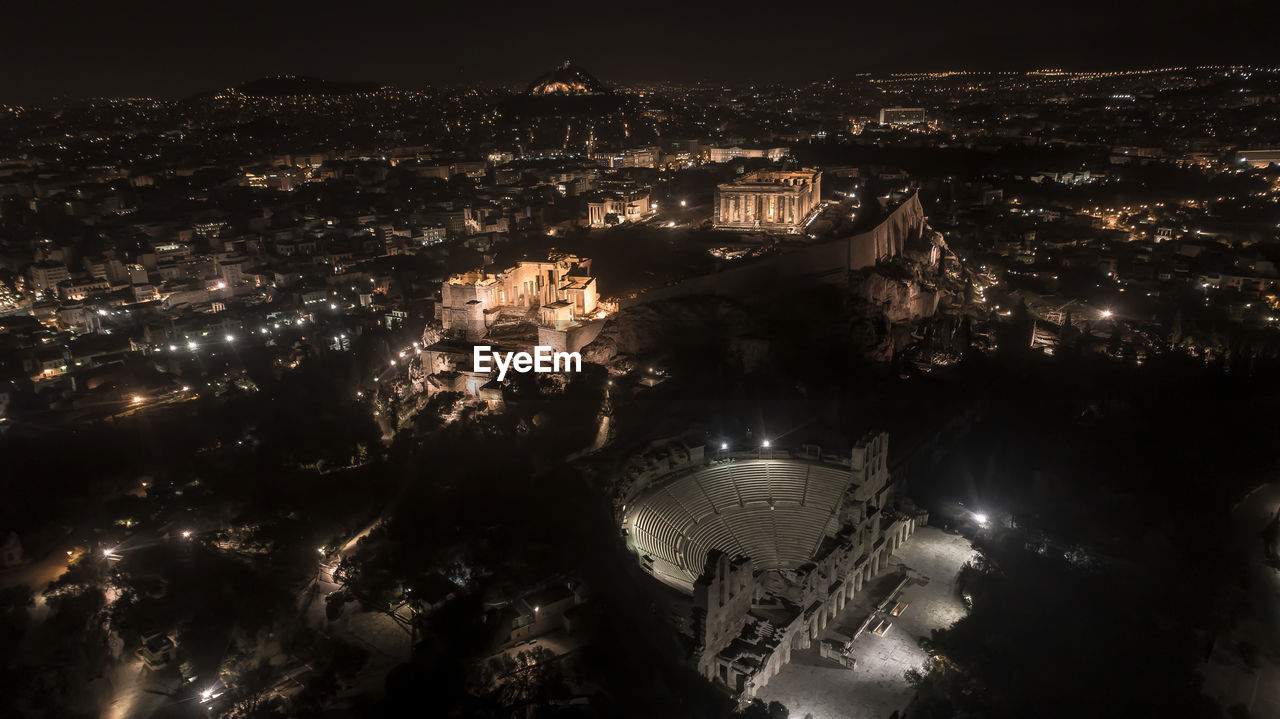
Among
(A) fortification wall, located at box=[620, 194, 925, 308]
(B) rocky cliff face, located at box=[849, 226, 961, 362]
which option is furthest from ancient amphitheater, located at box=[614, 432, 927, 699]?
(A) fortification wall, located at box=[620, 194, 925, 308]

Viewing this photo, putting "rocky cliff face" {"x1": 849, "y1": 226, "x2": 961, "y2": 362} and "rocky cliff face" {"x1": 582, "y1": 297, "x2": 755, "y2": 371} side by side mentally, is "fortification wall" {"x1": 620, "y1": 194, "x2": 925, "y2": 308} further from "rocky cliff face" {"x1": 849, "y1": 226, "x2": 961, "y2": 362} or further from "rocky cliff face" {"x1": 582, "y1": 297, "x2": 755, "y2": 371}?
"rocky cliff face" {"x1": 849, "y1": 226, "x2": 961, "y2": 362}

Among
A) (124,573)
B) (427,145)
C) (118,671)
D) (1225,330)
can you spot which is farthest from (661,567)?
(427,145)

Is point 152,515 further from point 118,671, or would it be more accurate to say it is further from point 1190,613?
point 1190,613

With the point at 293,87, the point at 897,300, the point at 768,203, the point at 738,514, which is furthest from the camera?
the point at 293,87

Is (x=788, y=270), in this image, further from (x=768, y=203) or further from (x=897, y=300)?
(x=768, y=203)

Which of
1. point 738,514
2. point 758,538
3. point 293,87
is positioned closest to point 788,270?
point 738,514
